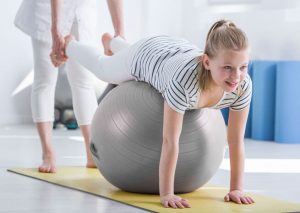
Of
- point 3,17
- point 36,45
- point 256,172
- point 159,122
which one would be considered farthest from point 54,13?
point 3,17

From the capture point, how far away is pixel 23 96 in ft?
20.7

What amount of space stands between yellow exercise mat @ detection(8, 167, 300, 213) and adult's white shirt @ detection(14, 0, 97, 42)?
2.19 ft

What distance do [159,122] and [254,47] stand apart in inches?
118

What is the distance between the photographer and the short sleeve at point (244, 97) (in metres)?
2.75

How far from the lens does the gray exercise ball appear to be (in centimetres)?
277

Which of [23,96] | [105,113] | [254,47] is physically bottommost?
[23,96]

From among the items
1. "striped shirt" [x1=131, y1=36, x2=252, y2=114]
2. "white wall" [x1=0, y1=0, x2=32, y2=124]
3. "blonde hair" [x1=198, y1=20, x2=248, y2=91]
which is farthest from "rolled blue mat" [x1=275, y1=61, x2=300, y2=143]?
"blonde hair" [x1=198, y1=20, x2=248, y2=91]

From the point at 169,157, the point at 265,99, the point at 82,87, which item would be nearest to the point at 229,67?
the point at 169,157

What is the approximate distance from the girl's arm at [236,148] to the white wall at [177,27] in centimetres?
259

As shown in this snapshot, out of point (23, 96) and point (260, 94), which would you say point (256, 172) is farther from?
point (23, 96)

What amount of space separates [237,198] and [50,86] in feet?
4.00

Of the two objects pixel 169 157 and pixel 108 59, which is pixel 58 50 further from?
pixel 169 157

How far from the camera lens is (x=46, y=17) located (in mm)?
3570

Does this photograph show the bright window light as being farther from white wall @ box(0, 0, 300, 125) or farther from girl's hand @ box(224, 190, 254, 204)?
white wall @ box(0, 0, 300, 125)
